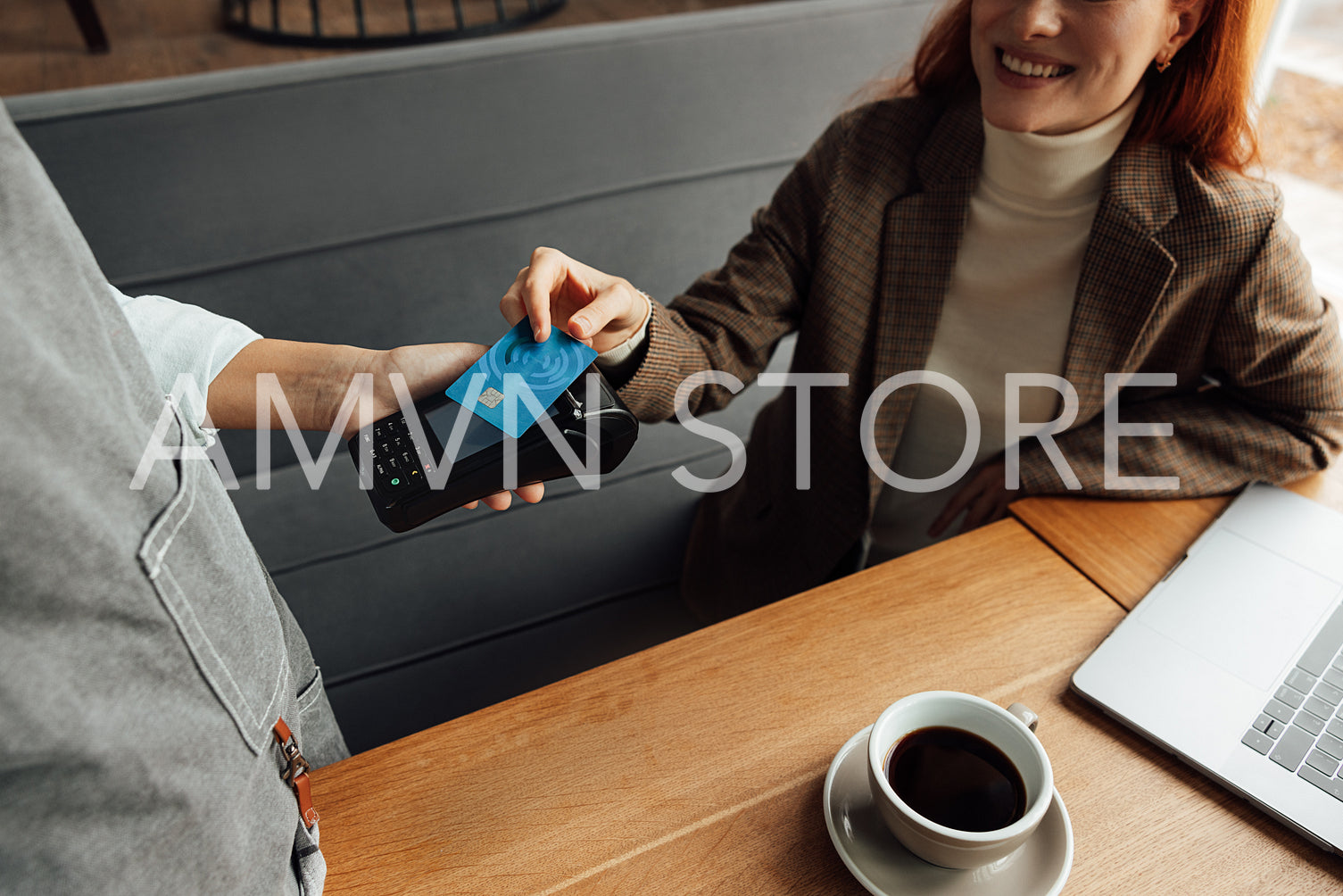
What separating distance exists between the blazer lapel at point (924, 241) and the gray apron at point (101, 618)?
2.18ft

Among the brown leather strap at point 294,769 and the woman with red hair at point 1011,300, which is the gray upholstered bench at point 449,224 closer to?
the woman with red hair at point 1011,300

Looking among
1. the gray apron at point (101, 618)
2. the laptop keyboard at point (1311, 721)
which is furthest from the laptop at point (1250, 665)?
the gray apron at point (101, 618)

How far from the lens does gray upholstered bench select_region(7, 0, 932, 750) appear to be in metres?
1.05

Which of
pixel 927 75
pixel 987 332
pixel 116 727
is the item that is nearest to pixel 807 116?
pixel 927 75

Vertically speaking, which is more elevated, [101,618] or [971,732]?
[101,618]

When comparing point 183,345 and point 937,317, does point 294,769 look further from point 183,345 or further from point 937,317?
point 937,317

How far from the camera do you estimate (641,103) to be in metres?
1.25

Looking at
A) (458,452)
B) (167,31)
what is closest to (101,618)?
(458,452)

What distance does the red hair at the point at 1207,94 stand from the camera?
0.74 metres

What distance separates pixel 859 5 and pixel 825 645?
1132mm

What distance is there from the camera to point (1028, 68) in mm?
750

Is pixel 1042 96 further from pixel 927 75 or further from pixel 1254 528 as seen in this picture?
pixel 1254 528

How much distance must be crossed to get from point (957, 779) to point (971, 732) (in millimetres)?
28

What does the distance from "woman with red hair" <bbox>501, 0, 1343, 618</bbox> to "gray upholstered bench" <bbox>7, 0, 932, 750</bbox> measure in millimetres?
276
